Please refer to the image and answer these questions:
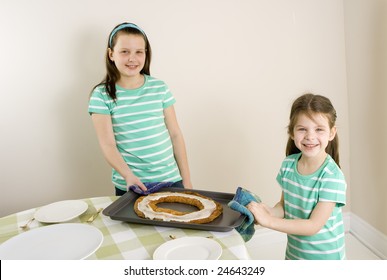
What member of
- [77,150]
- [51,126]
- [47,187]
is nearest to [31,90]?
[51,126]

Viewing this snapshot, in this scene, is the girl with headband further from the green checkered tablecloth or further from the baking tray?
the green checkered tablecloth

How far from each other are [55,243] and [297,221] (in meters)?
0.71

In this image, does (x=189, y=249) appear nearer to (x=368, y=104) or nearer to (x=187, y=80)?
(x=187, y=80)

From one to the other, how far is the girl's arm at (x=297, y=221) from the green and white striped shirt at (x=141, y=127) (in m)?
0.63

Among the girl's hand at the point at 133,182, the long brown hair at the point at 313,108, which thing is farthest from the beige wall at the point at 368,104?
the girl's hand at the point at 133,182

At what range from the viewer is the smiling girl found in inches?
43.8

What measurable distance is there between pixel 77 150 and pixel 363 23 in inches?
69.6

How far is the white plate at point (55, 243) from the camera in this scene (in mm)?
912

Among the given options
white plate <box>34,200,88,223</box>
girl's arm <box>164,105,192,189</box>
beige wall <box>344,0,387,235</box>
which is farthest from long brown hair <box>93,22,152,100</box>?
beige wall <box>344,0,387,235</box>

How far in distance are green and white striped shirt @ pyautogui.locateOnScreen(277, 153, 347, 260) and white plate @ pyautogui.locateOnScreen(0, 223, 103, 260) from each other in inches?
25.6

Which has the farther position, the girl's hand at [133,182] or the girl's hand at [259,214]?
the girl's hand at [133,182]

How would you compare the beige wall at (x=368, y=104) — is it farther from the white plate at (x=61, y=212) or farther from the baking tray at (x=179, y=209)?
the white plate at (x=61, y=212)

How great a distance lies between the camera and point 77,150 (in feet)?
Result: 6.29

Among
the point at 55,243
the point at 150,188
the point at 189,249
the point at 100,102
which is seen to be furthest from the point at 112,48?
the point at 189,249
